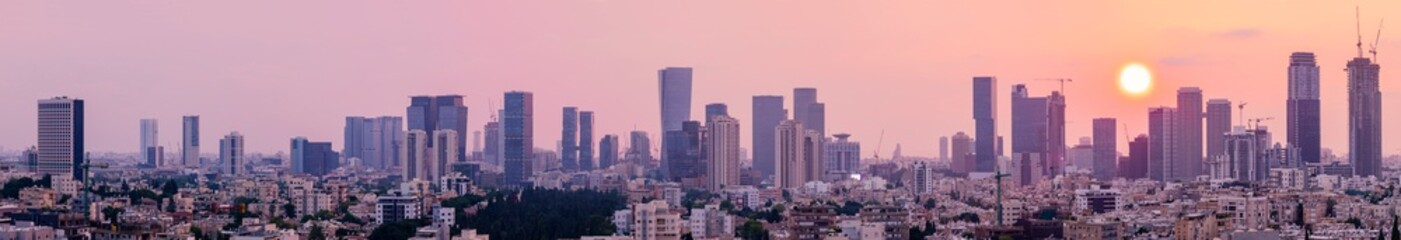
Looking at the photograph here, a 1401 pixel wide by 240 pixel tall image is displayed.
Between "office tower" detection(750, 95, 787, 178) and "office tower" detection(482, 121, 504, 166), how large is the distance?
538 inches

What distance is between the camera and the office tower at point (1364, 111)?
90.5 m

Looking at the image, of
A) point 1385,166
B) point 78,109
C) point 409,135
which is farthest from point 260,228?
point 1385,166

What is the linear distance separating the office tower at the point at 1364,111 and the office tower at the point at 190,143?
5563 centimetres

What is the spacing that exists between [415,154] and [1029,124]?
34154 millimetres

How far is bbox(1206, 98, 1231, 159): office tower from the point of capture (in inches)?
3888

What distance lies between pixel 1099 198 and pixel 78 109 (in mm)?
36023

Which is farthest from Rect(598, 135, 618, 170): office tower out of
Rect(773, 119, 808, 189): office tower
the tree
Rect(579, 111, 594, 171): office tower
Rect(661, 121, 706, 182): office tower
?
the tree

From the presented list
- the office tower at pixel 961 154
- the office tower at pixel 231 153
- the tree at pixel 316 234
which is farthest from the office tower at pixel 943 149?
the tree at pixel 316 234

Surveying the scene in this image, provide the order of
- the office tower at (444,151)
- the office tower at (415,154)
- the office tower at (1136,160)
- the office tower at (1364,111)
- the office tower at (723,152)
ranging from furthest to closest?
the office tower at (1136,160) → the office tower at (444,151) → the office tower at (415,154) → the office tower at (1364,111) → the office tower at (723,152)

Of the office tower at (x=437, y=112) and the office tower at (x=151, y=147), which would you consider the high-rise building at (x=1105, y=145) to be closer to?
the office tower at (x=437, y=112)

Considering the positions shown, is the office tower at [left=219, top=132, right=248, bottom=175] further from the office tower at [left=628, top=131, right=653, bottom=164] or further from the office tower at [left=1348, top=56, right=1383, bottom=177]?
the office tower at [left=1348, top=56, right=1383, bottom=177]

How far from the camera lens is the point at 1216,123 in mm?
100625

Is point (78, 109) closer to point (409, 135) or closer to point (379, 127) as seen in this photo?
point (409, 135)

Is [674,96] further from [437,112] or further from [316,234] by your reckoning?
[316,234]
